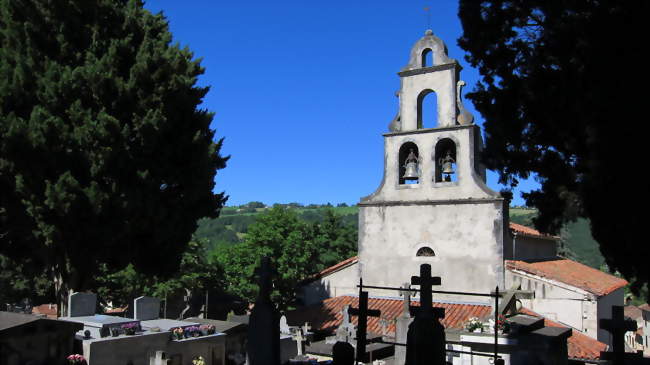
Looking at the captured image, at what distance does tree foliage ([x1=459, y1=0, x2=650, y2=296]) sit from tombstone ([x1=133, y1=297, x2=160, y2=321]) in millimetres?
10712

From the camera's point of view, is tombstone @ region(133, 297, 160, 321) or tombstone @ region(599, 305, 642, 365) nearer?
tombstone @ region(599, 305, 642, 365)

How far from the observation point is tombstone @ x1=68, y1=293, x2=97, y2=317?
14.0 m

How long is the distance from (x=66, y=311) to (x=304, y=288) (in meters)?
A: 10.4

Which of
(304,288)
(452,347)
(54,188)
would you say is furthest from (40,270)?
(452,347)

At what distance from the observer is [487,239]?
61.8 ft

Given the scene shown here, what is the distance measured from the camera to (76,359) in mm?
11820

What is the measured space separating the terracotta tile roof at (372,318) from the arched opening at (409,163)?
184 inches

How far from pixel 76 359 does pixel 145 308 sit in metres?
4.03

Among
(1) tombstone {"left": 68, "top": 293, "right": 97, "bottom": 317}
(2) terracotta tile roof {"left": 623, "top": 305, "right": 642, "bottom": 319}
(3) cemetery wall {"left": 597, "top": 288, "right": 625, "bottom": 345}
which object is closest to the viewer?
(1) tombstone {"left": 68, "top": 293, "right": 97, "bottom": 317}

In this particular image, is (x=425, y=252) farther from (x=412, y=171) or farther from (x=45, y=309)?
(x=45, y=309)

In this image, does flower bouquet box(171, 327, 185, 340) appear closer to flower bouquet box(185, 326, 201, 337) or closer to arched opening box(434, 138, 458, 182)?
flower bouquet box(185, 326, 201, 337)

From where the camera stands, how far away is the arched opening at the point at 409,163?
2020cm

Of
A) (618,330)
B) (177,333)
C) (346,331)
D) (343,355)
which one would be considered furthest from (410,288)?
(343,355)

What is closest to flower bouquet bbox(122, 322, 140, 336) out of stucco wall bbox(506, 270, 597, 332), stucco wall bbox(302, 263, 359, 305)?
stucco wall bbox(302, 263, 359, 305)
